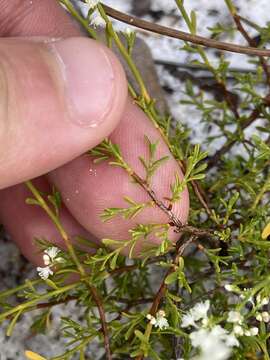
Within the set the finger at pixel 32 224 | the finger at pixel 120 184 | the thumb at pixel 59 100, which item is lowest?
the finger at pixel 32 224

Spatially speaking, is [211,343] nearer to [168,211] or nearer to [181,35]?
[168,211]

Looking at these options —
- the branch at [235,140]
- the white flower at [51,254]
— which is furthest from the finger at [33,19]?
the white flower at [51,254]

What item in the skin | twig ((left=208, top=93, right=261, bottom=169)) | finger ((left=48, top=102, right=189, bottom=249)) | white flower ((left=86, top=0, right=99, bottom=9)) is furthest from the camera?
twig ((left=208, top=93, right=261, bottom=169))

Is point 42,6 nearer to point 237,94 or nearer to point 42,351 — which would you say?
point 237,94

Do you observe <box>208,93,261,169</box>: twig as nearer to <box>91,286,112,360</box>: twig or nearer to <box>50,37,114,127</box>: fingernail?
<box>50,37,114,127</box>: fingernail

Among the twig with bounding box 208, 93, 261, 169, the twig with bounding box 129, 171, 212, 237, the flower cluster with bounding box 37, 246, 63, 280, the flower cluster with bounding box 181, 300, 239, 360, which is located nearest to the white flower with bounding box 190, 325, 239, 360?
the flower cluster with bounding box 181, 300, 239, 360

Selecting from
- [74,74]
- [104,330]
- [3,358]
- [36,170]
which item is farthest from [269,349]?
[3,358]

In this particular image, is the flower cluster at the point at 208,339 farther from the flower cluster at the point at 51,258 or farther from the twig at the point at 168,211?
the flower cluster at the point at 51,258
